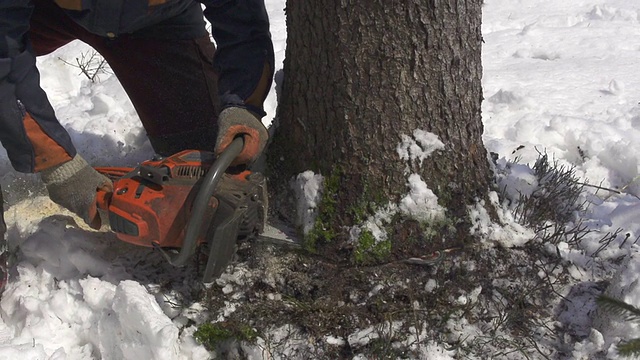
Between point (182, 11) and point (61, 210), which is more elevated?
point (182, 11)

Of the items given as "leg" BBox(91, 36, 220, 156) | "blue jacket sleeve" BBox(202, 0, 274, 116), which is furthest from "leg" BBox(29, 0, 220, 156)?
"blue jacket sleeve" BBox(202, 0, 274, 116)

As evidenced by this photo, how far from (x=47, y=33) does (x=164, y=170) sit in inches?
37.5

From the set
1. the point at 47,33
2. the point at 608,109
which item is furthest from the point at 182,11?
the point at 608,109

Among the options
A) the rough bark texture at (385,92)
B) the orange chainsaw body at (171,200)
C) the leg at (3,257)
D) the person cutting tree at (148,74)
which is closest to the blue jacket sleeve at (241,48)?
the person cutting tree at (148,74)

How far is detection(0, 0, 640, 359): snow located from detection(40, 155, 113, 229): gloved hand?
0.19 m

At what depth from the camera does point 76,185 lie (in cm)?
201

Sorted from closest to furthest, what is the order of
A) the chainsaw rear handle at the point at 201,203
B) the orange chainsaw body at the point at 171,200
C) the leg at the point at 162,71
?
1. the chainsaw rear handle at the point at 201,203
2. the orange chainsaw body at the point at 171,200
3. the leg at the point at 162,71

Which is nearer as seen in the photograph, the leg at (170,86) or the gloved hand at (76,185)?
the gloved hand at (76,185)

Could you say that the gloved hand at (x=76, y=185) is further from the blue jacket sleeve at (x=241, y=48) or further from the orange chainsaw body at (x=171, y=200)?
the blue jacket sleeve at (x=241, y=48)

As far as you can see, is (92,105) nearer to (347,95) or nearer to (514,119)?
(347,95)

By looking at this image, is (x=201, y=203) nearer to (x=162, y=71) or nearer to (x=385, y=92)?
(x=385, y=92)

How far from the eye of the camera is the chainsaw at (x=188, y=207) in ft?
Result: 6.04

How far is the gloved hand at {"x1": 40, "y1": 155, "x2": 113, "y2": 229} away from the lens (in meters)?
2.00

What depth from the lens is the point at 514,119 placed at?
308 centimetres
